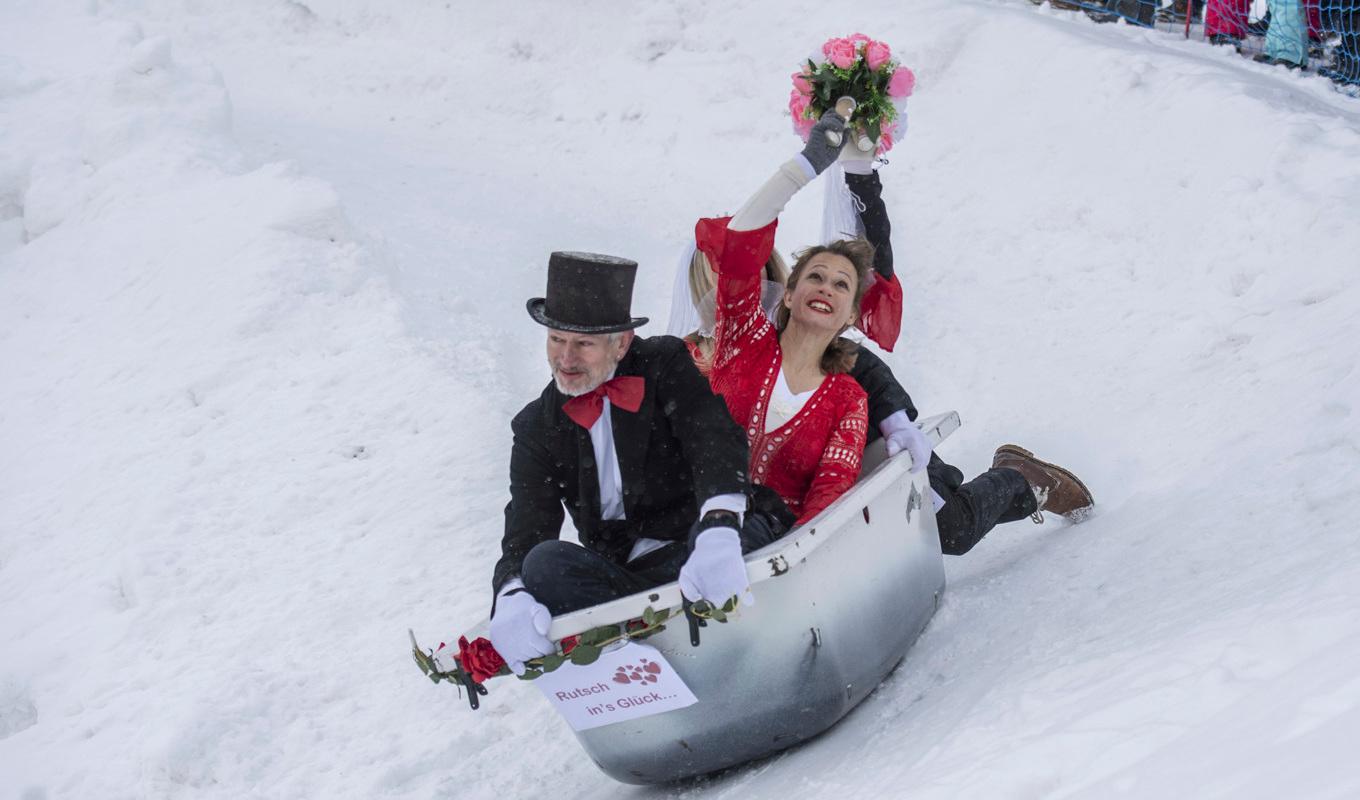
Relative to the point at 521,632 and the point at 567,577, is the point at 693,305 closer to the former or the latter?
the point at 567,577

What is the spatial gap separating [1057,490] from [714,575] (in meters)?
1.97

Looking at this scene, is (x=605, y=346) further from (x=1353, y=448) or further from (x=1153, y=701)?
(x=1353, y=448)

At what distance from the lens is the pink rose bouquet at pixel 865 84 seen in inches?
146

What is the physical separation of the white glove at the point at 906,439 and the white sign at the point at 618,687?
3.16 ft

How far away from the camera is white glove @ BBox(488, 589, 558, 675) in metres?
2.52

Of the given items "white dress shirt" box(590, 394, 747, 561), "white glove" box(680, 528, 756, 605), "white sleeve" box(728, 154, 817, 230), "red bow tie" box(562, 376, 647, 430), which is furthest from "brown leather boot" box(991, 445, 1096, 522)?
"white glove" box(680, 528, 756, 605)

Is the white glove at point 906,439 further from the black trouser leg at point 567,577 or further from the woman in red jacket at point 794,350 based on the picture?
the black trouser leg at point 567,577

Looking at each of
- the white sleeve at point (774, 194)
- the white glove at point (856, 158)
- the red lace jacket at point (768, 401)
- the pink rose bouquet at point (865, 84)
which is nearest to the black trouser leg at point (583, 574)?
the red lace jacket at point (768, 401)

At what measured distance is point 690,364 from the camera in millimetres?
2900

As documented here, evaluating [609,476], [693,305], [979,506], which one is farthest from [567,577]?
[979,506]

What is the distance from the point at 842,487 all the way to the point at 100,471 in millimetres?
3536

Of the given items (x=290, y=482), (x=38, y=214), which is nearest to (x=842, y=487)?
(x=290, y=482)

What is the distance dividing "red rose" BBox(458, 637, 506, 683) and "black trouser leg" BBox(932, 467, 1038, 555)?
4.95 ft

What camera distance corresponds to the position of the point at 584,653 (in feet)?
8.18
